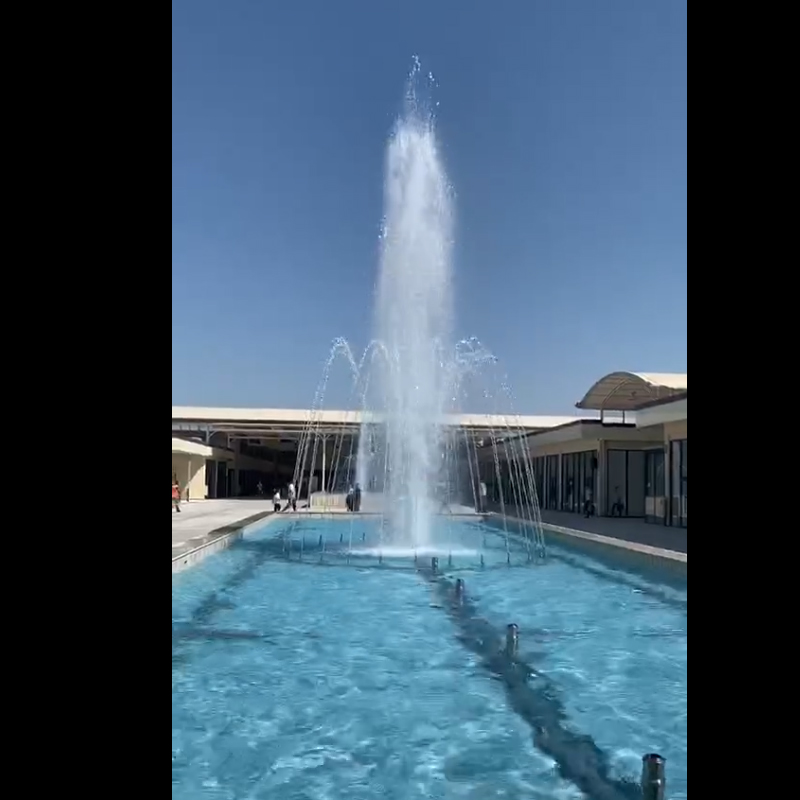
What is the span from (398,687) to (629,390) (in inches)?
719

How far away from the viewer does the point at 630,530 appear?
61.8 ft

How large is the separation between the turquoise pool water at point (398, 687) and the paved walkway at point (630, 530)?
11.9 feet

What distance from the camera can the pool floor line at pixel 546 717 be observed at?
4891mm

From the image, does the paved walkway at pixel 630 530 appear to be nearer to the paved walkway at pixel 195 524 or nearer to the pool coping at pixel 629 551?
the pool coping at pixel 629 551

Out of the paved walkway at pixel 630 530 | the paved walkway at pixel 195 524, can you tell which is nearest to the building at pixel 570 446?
the paved walkway at pixel 630 530

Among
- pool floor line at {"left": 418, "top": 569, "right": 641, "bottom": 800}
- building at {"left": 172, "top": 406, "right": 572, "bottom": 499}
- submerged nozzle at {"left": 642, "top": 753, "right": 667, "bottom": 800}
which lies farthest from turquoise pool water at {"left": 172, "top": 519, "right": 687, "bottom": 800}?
building at {"left": 172, "top": 406, "right": 572, "bottom": 499}

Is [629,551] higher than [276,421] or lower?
lower

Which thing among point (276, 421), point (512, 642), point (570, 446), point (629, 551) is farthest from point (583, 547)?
point (276, 421)

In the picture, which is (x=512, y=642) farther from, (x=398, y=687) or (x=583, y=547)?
(x=583, y=547)

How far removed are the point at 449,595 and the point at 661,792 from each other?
6.66 meters
